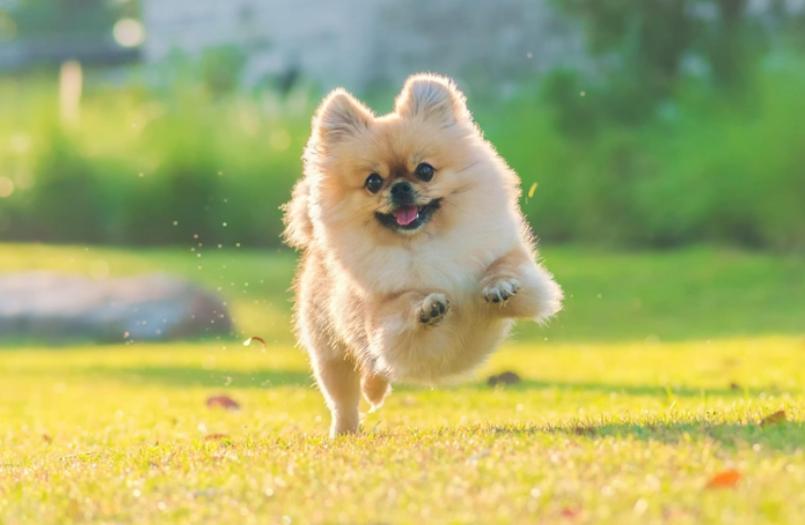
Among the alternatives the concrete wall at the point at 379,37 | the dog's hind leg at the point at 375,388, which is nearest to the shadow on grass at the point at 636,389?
the dog's hind leg at the point at 375,388

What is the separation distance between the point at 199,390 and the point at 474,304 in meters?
5.79

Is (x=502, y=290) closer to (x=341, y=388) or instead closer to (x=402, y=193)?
(x=402, y=193)

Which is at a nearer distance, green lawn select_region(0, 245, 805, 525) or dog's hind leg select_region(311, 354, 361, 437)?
green lawn select_region(0, 245, 805, 525)

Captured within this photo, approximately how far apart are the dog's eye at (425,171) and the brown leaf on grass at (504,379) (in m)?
4.65

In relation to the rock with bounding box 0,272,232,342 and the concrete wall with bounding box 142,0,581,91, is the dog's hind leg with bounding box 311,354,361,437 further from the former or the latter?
the concrete wall with bounding box 142,0,581,91

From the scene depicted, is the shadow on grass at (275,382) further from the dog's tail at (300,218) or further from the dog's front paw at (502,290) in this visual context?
the dog's front paw at (502,290)

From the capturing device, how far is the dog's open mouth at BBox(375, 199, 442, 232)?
527cm

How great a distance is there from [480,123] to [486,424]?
46.3 feet

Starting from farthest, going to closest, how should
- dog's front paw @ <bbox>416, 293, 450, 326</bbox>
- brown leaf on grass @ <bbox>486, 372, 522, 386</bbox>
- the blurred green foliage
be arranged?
1. the blurred green foliage
2. brown leaf on grass @ <bbox>486, 372, 522, 386</bbox>
3. dog's front paw @ <bbox>416, 293, 450, 326</bbox>

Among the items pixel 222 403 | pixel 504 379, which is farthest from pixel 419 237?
pixel 504 379

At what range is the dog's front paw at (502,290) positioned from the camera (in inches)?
198

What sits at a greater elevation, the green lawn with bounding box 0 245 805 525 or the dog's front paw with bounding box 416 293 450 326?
the dog's front paw with bounding box 416 293 450 326

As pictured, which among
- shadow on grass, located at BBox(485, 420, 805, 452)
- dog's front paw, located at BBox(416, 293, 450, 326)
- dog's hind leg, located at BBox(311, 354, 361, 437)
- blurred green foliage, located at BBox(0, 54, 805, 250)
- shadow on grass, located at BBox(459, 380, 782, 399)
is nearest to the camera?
shadow on grass, located at BBox(485, 420, 805, 452)

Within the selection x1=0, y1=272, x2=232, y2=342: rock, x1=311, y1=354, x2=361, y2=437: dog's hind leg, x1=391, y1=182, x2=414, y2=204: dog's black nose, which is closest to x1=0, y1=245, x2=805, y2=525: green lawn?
x1=311, y1=354, x2=361, y2=437: dog's hind leg
